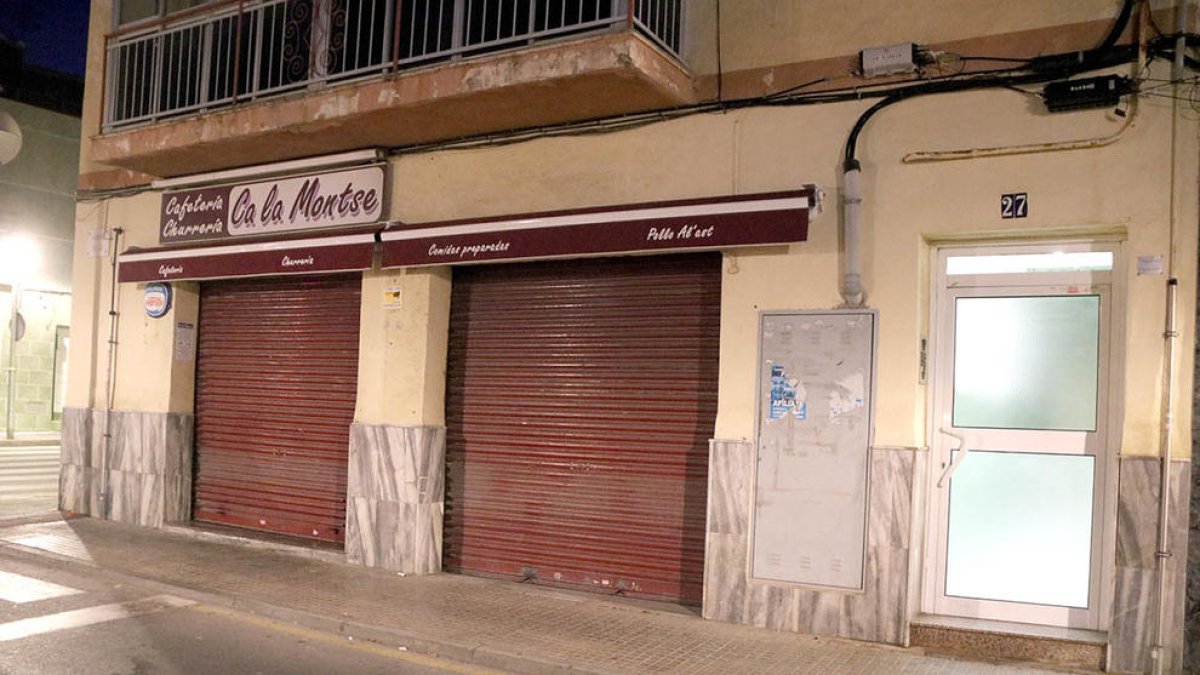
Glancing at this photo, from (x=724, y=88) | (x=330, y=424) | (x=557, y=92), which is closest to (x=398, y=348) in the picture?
(x=330, y=424)

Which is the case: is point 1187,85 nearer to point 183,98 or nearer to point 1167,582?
point 1167,582

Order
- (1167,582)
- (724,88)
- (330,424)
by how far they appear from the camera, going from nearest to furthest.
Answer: (1167,582) → (724,88) → (330,424)

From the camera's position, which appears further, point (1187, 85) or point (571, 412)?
point (571, 412)

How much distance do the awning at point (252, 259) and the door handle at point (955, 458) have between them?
5592 mm

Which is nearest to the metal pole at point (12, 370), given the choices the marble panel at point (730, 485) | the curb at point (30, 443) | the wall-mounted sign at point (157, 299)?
the curb at point (30, 443)

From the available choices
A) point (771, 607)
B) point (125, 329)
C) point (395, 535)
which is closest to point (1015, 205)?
point (771, 607)

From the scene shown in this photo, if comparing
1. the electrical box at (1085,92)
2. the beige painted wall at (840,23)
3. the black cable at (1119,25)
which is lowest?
the electrical box at (1085,92)

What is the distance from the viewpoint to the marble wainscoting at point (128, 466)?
11164 millimetres

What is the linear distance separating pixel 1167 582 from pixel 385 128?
24.3ft

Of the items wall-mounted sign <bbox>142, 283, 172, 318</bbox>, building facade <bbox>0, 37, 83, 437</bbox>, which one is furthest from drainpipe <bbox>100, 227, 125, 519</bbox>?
building facade <bbox>0, 37, 83, 437</bbox>

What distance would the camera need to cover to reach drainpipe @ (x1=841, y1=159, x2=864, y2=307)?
7.11 metres

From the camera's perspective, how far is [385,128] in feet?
29.9

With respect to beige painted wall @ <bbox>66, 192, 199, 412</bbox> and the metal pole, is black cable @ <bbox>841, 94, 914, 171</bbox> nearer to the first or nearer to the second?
beige painted wall @ <bbox>66, 192, 199, 412</bbox>

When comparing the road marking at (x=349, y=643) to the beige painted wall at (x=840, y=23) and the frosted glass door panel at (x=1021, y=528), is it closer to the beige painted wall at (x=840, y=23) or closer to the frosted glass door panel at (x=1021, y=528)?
the frosted glass door panel at (x=1021, y=528)
